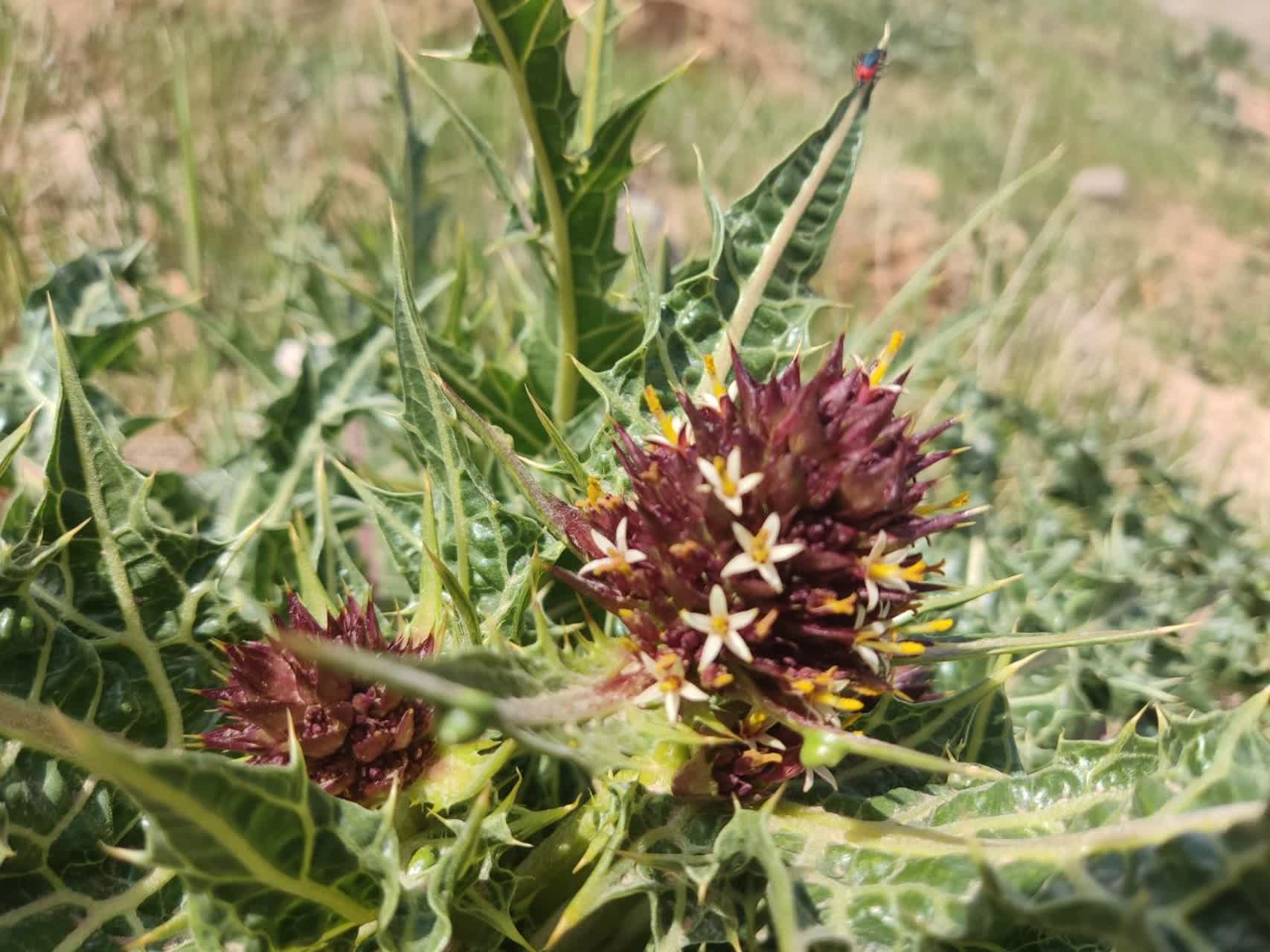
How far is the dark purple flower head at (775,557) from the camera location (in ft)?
2.64

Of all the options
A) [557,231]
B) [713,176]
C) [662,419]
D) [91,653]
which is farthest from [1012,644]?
[713,176]

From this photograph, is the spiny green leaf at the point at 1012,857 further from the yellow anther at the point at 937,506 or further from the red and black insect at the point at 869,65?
the red and black insect at the point at 869,65

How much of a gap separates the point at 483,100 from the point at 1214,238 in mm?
6702

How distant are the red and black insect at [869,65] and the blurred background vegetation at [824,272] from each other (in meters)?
0.33

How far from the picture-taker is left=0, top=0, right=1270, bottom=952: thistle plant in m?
0.69

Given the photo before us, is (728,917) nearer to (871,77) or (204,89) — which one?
(871,77)

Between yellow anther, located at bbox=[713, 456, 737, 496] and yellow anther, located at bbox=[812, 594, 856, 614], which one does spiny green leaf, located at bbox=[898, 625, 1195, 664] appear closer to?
yellow anther, located at bbox=[812, 594, 856, 614]

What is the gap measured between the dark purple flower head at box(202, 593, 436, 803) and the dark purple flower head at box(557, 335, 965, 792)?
0.25m

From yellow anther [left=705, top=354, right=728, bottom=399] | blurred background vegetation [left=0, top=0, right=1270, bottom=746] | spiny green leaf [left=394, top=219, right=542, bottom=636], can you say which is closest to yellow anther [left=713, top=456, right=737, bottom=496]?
yellow anther [left=705, top=354, right=728, bottom=399]

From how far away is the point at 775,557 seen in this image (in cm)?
78

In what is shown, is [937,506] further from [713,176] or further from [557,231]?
[713,176]

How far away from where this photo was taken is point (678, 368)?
1.14 metres

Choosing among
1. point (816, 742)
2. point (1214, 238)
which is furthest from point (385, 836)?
point (1214, 238)

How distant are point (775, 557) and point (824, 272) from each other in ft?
12.2
